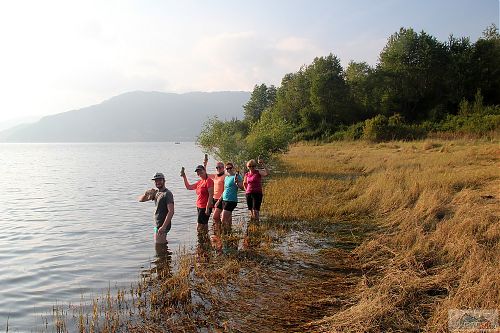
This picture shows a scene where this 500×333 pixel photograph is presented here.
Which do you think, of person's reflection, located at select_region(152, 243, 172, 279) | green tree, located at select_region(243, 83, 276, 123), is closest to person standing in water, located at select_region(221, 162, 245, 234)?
person's reflection, located at select_region(152, 243, 172, 279)

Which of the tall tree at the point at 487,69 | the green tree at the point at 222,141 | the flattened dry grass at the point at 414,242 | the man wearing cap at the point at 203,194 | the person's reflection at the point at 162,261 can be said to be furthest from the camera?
the tall tree at the point at 487,69

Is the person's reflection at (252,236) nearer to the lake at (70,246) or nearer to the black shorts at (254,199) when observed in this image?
the black shorts at (254,199)

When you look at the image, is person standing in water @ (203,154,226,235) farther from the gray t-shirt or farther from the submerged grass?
the gray t-shirt

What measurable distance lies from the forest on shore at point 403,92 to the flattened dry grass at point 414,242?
30.2 m

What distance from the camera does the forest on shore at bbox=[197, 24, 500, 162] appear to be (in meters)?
45.7

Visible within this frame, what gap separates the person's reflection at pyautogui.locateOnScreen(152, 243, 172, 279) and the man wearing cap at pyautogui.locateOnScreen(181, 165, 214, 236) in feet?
4.09

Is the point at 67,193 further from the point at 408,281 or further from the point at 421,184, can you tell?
the point at 408,281

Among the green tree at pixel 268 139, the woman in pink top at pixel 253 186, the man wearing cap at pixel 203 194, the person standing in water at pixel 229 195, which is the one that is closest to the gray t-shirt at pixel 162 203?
the man wearing cap at pixel 203 194

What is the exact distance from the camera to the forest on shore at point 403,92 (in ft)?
150

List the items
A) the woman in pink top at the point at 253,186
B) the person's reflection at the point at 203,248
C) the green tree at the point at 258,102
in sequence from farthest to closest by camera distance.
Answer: the green tree at the point at 258,102, the woman in pink top at the point at 253,186, the person's reflection at the point at 203,248

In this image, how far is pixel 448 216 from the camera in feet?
32.7

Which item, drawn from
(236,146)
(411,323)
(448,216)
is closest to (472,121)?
(236,146)

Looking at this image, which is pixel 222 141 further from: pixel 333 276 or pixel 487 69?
pixel 487 69

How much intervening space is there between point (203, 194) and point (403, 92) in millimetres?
54805
